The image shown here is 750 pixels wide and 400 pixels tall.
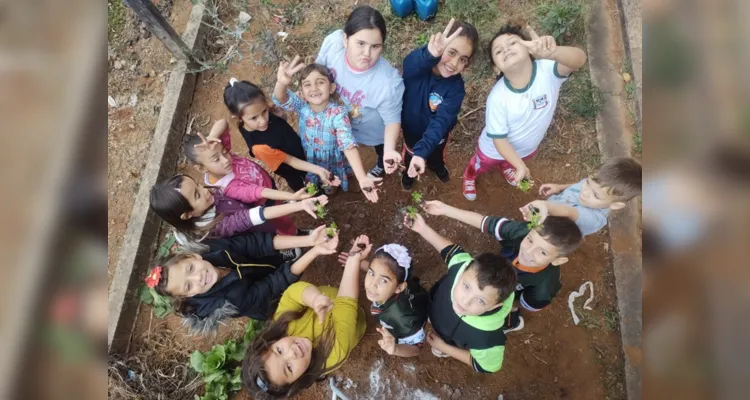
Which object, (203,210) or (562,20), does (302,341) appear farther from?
(562,20)

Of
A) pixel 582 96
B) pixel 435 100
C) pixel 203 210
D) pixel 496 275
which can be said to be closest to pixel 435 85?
pixel 435 100

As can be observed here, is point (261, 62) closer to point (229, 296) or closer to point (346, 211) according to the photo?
point (346, 211)

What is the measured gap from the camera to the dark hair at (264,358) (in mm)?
2846

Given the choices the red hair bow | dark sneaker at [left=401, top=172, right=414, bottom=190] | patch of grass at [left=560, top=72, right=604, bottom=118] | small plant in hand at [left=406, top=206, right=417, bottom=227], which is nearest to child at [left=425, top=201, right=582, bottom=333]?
small plant in hand at [left=406, top=206, right=417, bottom=227]

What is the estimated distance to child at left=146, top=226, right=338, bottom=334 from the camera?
2865 millimetres

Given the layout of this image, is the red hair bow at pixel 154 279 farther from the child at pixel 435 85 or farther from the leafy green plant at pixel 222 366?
the child at pixel 435 85

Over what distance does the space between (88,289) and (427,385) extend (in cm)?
384

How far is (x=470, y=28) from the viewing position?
330cm

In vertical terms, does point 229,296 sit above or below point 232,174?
below

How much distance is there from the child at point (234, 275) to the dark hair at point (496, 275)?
1170mm

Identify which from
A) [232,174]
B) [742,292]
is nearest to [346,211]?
[232,174]

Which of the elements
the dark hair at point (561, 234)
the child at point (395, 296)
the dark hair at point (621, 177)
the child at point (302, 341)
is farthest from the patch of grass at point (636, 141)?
the child at point (302, 341)

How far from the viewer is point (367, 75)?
3.44 metres

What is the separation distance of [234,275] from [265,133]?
114cm
